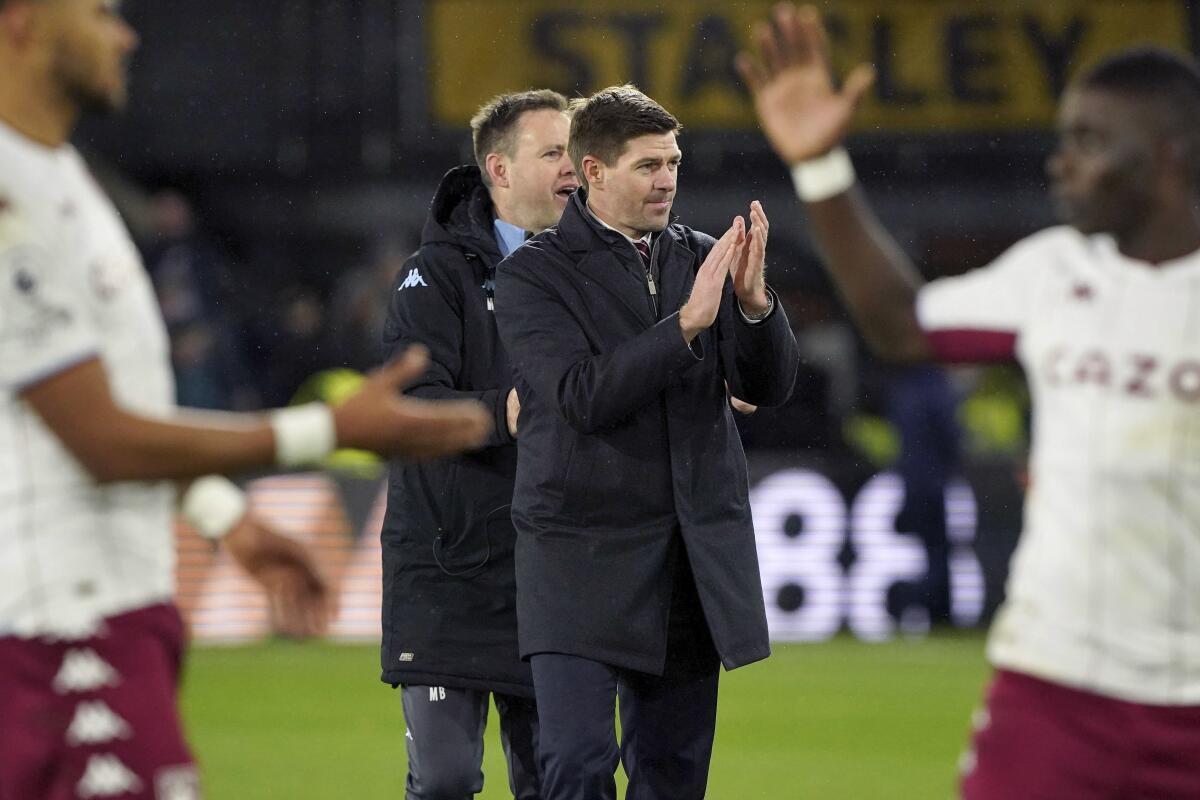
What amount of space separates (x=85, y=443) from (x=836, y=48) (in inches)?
558

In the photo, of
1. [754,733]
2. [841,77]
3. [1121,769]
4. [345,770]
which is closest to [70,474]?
[1121,769]

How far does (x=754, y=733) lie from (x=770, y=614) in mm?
3043

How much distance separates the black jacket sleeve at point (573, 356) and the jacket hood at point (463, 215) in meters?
0.51

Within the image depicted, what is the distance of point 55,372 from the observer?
3.18m

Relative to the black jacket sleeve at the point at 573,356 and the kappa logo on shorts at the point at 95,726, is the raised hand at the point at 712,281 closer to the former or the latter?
the black jacket sleeve at the point at 573,356

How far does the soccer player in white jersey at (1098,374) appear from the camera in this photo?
333 centimetres

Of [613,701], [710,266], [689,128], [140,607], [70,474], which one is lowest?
[613,701]

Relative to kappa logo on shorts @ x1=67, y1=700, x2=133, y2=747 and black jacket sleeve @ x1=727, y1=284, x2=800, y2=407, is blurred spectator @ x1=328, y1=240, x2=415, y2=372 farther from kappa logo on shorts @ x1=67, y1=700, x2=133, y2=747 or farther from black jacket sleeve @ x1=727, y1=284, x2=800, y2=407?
kappa logo on shorts @ x1=67, y1=700, x2=133, y2=747

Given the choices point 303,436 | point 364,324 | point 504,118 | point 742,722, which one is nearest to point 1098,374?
point 303,436

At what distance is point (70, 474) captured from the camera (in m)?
3.28

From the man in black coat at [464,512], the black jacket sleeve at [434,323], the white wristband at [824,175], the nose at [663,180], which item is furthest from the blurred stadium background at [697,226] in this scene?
the white wristband at [824,175]

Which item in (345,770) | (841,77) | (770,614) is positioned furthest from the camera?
(841,77)

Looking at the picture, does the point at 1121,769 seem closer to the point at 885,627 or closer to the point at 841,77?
the point at 885,627

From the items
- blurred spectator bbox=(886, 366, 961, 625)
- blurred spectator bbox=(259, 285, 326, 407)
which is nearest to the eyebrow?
blurred spectator bbox=(886, 366, 961, 625)
